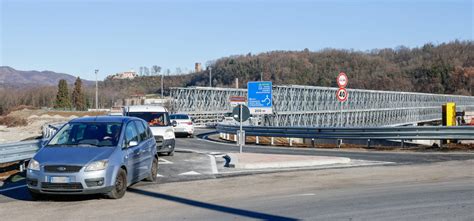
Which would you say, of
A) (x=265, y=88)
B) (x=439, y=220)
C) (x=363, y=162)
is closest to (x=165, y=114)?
(x=265, y=88)

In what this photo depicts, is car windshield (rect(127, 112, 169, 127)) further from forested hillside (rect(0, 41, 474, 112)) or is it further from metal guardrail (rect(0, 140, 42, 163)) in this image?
forested hillside (rect(0, 41, 474, 112))

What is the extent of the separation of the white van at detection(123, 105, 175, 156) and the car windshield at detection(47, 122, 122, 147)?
21.7 feet

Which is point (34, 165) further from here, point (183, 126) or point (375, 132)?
point (183, 126)

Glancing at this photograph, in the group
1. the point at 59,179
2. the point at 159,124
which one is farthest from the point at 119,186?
the point at 159,124

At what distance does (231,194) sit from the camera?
11758 millimetres

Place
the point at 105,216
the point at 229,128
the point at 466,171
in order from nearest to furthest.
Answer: the point at 105,216
the point at 466,171
the point at 229,128

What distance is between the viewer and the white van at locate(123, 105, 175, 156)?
19.6 m

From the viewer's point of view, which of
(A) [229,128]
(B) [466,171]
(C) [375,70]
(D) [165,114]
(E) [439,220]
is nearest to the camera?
(E) [439,220]

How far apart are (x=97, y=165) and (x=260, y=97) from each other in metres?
13.4

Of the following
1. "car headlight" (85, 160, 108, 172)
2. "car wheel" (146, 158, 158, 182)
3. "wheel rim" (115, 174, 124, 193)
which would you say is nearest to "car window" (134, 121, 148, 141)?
"car wheel" (146, 158, 158, 182)

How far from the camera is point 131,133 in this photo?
490 inches

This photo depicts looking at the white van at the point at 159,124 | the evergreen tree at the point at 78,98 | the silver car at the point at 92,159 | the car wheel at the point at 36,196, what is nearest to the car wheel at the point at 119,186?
the silver car at the point at 92,159

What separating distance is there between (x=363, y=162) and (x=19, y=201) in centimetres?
1099

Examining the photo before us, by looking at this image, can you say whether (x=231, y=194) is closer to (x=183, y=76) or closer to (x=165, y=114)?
(x=165, y=114)
